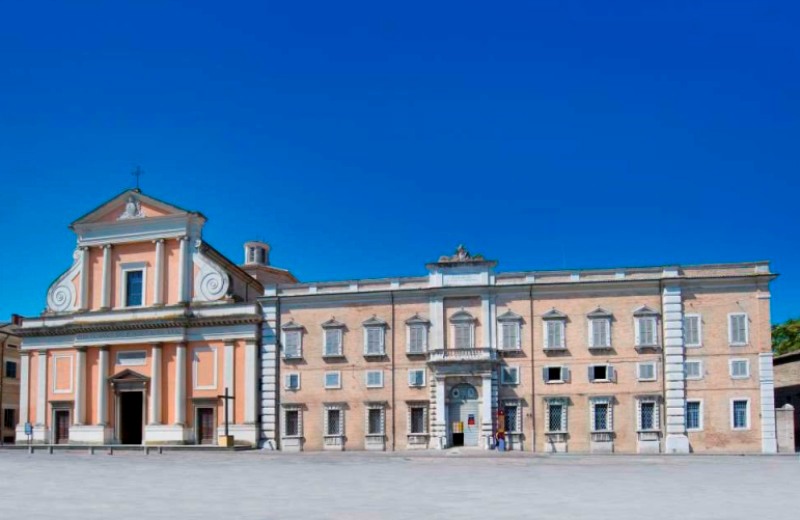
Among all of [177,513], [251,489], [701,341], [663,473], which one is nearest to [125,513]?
[177,513]

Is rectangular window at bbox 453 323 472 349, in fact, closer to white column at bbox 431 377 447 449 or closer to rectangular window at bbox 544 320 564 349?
white column at bbox 431 377 447 449

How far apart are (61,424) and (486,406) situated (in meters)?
24.7

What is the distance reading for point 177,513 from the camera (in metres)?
17.2

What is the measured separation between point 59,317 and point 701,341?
3532cm

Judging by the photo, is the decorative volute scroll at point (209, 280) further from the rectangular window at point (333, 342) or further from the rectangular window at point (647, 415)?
the rectangular window at point (647, 415)

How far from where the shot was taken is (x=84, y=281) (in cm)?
5303

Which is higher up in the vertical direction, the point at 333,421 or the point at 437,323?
the point at 437,323

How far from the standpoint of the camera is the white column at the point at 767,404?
42469 millimetres

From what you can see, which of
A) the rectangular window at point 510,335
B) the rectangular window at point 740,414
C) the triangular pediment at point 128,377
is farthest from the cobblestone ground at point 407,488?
the triangular pediment at point 128,377

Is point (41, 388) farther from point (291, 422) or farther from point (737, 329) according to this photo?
point (737, 329)

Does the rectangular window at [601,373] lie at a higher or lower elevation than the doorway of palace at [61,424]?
higher

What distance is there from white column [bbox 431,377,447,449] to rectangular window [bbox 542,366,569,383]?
5.08 m

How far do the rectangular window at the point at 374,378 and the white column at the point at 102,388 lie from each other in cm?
1521

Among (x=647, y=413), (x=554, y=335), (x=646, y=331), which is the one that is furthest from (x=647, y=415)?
(x=554, y=335)
